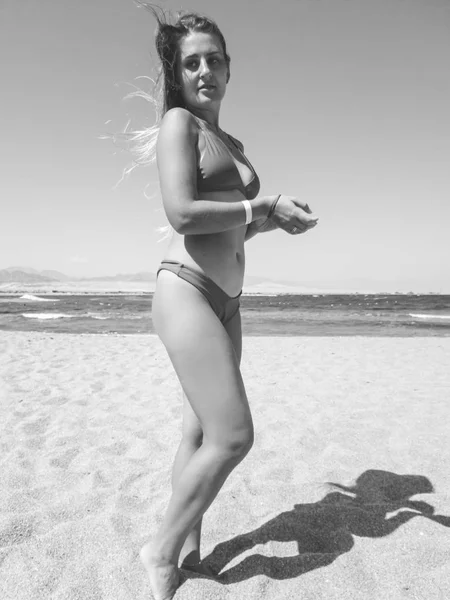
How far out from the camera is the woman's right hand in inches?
63.9

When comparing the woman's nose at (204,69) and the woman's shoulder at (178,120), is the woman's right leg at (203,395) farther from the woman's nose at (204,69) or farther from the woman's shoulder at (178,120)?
the woman's nose at (204,69)

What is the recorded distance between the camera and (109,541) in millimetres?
2250

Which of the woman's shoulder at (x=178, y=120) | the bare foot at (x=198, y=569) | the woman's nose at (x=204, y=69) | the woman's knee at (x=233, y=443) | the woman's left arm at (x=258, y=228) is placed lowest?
the bare foot at (x=198, y=569)

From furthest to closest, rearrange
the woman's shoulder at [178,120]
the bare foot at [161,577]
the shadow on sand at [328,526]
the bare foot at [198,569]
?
1. the shadow on sand at [328,526]
2. the bare foot at [198,569]
3. the bare foot at [161,577]
4. the woman's shoulder at [178,120]

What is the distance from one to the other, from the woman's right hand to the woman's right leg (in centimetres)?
42

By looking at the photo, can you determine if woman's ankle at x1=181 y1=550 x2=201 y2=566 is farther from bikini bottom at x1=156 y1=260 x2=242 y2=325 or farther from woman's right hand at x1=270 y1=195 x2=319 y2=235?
woman's right hand at x1=270 y1=195 x2=319 y2=235

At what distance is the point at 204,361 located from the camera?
161cm

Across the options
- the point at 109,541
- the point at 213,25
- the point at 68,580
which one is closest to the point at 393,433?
the point at 109,541

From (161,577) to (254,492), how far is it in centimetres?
117

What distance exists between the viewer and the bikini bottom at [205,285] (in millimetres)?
1684

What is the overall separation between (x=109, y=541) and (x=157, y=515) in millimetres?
368

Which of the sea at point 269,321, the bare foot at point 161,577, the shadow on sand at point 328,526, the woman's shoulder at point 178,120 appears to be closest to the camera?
the woman's shoulder at point 178,120

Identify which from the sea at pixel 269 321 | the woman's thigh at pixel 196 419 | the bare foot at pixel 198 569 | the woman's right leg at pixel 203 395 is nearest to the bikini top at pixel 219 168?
the woman's right leg at pixel 203 395

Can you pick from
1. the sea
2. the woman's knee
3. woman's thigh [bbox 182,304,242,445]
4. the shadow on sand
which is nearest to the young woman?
the woman's knee
